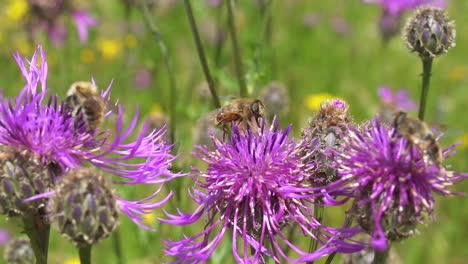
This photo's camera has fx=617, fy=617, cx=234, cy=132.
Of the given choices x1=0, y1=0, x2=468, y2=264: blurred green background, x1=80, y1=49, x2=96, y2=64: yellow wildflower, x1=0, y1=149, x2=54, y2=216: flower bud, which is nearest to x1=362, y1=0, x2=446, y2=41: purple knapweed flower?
x1=0, y1=0, x2=468, y2=264: blurred green background

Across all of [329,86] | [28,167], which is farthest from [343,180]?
[329,86]

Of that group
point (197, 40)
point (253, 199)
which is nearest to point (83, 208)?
point (253, 199)

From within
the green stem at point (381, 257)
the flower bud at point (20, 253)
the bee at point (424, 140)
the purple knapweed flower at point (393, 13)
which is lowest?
the flower bud at point (20, 253)

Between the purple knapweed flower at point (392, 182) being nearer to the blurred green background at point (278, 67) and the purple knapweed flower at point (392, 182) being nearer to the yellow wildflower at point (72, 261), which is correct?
the blurred green background at point (278, 67)

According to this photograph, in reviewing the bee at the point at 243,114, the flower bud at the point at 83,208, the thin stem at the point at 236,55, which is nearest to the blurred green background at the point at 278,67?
the thin stem at the point at 236,55

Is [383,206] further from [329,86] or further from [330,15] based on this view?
[330,15]

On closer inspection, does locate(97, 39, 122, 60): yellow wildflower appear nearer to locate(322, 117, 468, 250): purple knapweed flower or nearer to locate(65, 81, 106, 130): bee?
locate(65, 81, 106, 130): bee

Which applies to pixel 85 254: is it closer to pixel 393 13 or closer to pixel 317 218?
pixel 317 218
